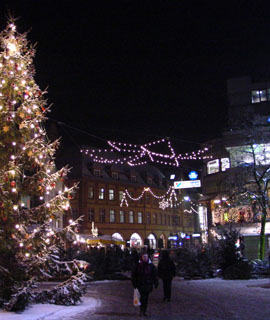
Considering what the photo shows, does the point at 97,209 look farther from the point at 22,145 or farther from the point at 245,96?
the point at 22,145

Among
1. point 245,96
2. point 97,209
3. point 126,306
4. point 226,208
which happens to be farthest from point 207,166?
point 126,306

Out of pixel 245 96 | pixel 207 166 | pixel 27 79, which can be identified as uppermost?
pixel 245 96

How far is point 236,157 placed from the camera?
39.2 m

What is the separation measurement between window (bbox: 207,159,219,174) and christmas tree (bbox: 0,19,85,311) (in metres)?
32.2

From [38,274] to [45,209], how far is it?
6.43 feet

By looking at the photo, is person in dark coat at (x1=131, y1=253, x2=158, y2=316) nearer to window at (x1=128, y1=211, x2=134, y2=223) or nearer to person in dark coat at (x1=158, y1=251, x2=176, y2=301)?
person in dark coat at (x1=158, y1=251, x2=176, y2=301)

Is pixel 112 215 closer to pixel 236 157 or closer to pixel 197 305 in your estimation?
pixel 236 157

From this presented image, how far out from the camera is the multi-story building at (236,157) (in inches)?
1319

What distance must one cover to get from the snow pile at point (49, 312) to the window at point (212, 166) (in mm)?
32217

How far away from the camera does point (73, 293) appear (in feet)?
46.5

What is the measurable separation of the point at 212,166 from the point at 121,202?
23.8 meters

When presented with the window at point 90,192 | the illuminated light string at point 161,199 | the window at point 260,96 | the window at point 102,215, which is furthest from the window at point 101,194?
the window at point 260,96

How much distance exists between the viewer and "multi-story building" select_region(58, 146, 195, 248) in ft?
205

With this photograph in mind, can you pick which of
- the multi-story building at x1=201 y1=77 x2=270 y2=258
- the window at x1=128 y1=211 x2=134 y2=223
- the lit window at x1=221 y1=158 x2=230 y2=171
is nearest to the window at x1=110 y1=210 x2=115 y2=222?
the window at x1=128 y1=211 x2=134 y2=223
